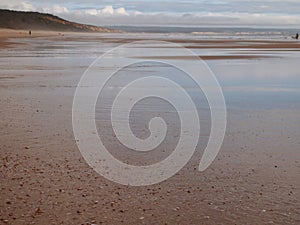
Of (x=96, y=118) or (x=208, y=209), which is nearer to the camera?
(x=208, y=209)

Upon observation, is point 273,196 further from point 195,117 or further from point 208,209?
point 195,117

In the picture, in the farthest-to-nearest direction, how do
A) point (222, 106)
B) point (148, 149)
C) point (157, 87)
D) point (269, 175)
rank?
point (157, 87)
point (222, 106)
point (148, 149)
point (269, 175)

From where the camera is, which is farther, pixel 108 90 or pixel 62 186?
pixel 108 90

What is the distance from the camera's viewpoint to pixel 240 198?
16.3 feet

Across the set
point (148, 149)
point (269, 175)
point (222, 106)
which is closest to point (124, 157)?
point (148, 149)

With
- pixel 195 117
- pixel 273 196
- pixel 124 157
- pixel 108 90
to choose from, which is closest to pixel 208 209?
pixel 273 196

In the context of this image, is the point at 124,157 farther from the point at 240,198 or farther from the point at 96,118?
the point at 96,118

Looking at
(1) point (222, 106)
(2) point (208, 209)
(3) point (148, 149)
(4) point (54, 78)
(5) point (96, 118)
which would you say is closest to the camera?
(2) point (208, 209)

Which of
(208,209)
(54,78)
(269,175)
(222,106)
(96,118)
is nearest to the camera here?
(208,209)

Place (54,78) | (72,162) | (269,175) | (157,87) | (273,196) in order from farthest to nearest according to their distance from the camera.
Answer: (54,78) → (157,87) → (72,162) → (269,175) → (273,196)

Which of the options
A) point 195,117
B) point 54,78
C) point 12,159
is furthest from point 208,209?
point 54,78

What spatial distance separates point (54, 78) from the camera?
14.8m

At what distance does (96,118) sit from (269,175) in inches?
155

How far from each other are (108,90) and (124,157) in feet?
19.6
